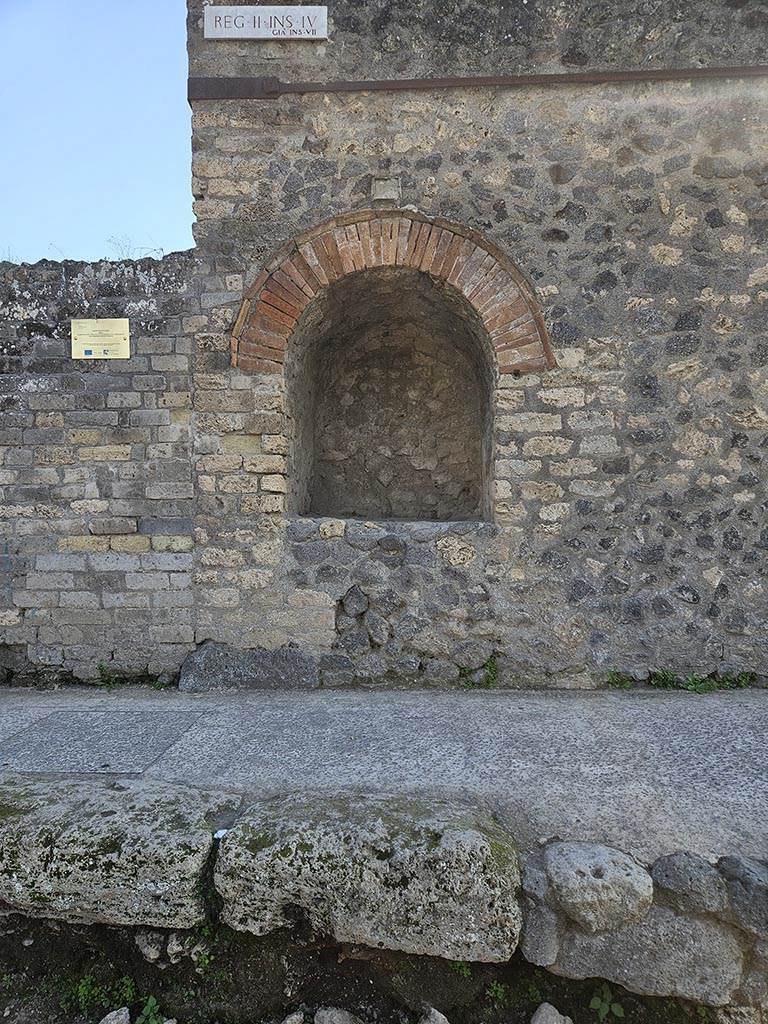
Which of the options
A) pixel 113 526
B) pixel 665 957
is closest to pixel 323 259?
pixel 113 526

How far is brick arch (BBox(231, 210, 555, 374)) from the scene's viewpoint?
3.81 m

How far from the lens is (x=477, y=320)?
395 centimetres

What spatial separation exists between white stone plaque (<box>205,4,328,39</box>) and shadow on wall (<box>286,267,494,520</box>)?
1727 millimetres

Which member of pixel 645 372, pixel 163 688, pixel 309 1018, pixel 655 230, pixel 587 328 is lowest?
pixel 309 1018

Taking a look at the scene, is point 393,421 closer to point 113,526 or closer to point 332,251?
point 332,251

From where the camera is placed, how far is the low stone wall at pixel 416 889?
189 cm

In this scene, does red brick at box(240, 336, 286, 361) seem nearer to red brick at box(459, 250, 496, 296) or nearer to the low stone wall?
red brick at box(459, 250, 496, 296)

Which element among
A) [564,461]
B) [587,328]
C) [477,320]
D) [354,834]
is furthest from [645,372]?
[354,834]

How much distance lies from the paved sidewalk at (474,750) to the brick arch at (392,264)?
2.10 meters

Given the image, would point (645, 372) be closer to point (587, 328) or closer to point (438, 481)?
point (587, 328)

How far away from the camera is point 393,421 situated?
5000mm

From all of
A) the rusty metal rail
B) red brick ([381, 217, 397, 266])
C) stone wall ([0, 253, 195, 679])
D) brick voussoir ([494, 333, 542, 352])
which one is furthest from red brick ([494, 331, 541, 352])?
stone wall ([0, 253, 195, 679])

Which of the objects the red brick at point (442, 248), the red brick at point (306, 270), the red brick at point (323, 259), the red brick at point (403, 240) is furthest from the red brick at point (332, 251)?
the red brick at point (442, 248)

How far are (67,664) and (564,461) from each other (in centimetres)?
349
